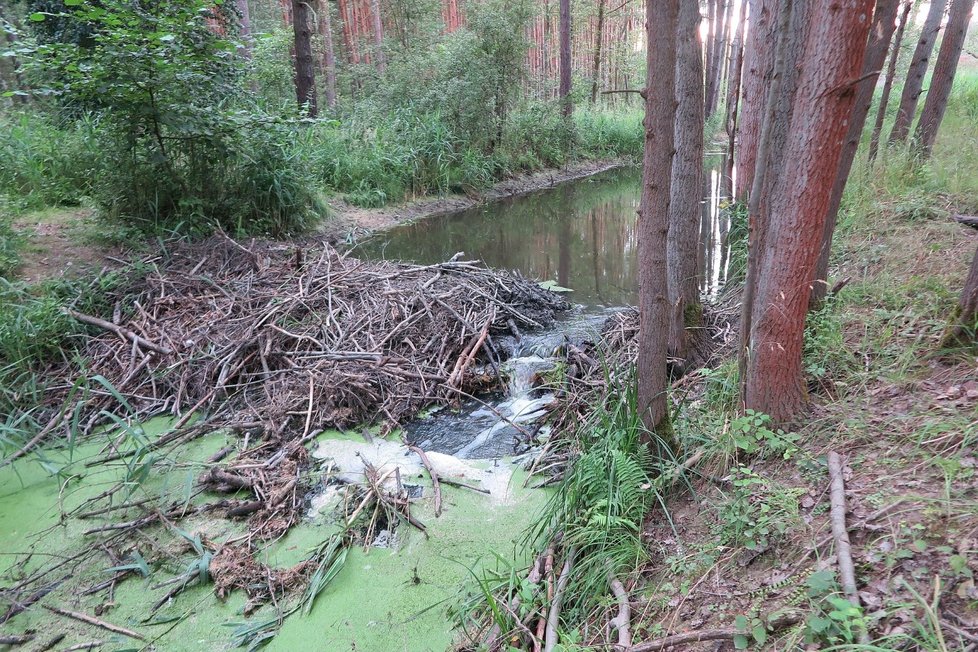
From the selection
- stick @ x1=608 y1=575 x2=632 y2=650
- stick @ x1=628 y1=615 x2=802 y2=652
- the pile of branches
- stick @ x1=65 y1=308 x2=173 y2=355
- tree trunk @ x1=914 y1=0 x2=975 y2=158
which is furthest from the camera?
tree trunk @ x1=914 y1=0 x2=975 y2=158

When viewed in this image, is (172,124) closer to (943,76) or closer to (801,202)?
(801,202)

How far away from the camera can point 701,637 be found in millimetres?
1820

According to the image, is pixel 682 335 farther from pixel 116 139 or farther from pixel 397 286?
pixel 116 139

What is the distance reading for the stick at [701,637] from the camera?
172 centimetres

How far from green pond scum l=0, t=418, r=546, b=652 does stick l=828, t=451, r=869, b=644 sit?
58.3 inches

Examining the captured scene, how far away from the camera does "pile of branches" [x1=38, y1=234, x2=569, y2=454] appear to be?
4434 millimetres

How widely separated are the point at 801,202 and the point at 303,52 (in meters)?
10.0

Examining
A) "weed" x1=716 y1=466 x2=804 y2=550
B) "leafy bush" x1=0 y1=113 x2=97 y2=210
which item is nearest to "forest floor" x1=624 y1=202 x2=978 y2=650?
"weed" x1=716 y1=466 x2=804 y2=550

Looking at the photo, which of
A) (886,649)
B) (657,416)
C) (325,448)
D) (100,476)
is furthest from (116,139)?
(886,649)

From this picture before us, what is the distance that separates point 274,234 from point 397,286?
3.11m

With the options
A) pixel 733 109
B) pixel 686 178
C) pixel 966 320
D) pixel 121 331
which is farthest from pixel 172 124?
pixel 966 320

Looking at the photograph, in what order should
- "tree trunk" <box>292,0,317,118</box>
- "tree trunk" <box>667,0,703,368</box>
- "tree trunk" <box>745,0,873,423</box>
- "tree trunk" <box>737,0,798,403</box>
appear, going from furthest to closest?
"tree trunk" <box>292,0,317,118</box>, "tree trunk" <box>667,0,703,368</box>, "tree trunk" <box>737,0,798,403</box>, "tree trunk" <box>745,0,873,423</box>

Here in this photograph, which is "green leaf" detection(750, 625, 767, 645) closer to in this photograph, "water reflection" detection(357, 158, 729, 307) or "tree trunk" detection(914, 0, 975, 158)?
"water reflection" detection(357, 158, 729, 307)

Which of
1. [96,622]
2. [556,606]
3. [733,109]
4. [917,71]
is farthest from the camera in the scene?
[917,71]
